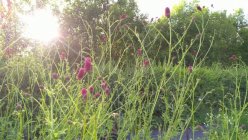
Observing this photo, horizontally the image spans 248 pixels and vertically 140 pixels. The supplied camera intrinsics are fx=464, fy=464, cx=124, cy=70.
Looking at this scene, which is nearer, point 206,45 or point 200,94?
point 200,94

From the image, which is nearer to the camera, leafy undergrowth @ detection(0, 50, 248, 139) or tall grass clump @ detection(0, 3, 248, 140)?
leafy undergrowth @ detection(0, 50, 248, 139)

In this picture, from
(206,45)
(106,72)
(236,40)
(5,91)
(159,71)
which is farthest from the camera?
(236,40)

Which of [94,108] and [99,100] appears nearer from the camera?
[99,100]

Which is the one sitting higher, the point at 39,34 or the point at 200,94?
the point at 39,34

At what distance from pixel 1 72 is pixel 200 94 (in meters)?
3.93

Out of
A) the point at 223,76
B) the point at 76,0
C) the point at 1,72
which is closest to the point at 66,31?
the point at 76,0

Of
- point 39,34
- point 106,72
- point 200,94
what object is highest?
point 39,34

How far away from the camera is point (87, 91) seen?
289 centimetres

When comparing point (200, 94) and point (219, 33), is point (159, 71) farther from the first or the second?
point (219, 33)

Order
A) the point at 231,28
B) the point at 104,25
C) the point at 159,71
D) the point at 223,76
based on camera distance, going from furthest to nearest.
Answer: the point at 231,28 < the point at 104,25 < the point at 223,76 < the point at 159,71

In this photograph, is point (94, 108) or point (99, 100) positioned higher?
point (99, 100)

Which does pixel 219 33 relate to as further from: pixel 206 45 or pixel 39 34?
pixel 39 34

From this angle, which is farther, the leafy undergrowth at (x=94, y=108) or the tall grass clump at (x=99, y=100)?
the tall grass clump at (x=99, y=100)

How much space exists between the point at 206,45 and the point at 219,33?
0.84 metres
